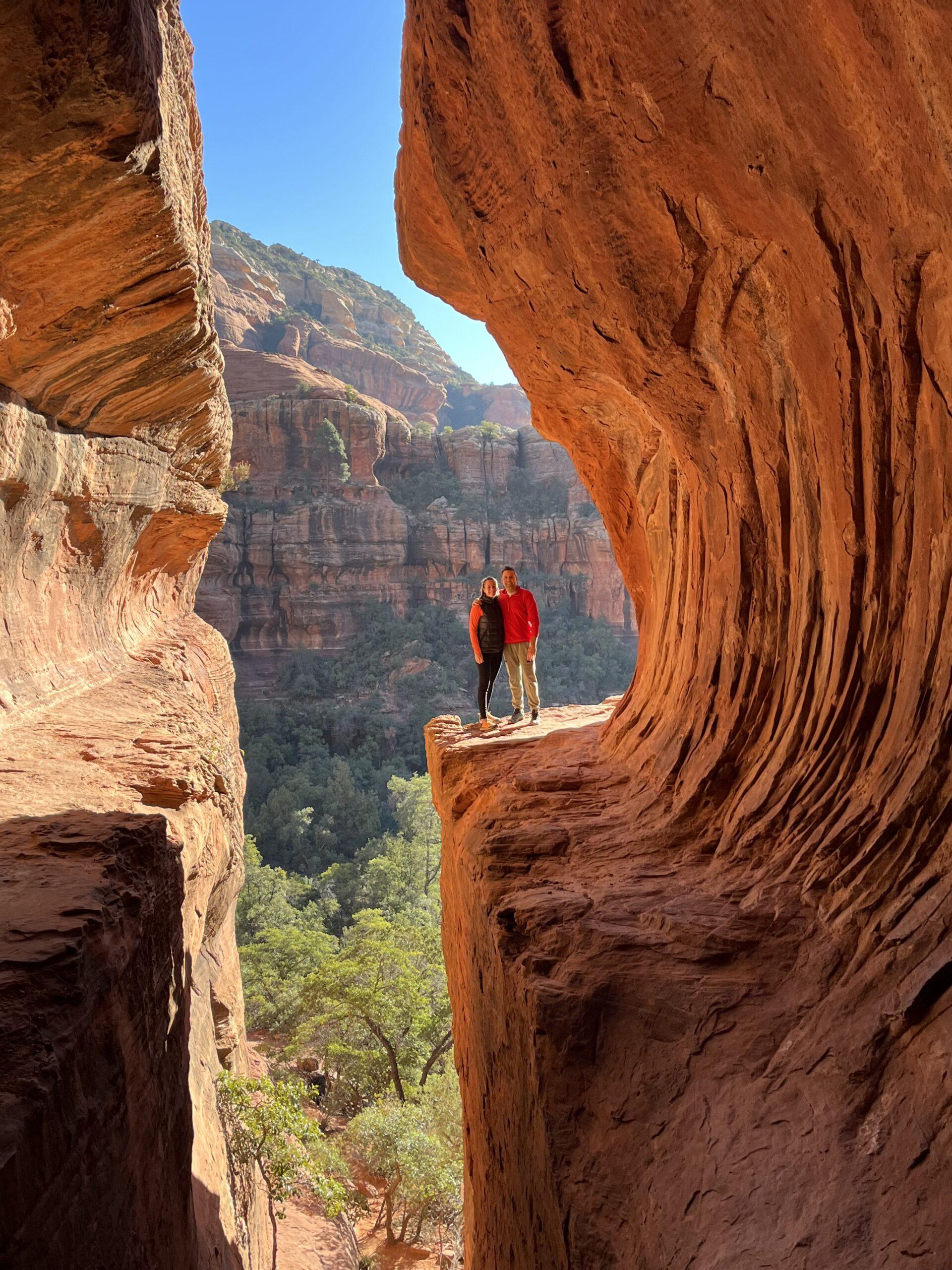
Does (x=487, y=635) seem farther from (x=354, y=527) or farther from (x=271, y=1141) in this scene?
(x=354, y=527)

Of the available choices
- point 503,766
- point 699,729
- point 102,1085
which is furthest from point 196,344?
point 102,1085

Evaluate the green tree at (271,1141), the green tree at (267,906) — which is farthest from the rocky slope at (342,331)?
the green tree at (271,1141)

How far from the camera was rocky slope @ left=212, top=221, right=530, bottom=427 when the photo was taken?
54469mm

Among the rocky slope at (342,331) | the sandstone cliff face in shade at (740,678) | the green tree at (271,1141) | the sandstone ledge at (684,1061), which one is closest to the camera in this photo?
the sandstone ledge at (684,1061)

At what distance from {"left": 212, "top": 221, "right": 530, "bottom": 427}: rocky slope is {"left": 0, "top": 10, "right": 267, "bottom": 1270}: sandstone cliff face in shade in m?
35.7

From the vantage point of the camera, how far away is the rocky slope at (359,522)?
37375 mm

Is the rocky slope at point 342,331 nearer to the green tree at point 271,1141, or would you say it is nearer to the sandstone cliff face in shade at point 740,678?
the green tree at point 271,1141

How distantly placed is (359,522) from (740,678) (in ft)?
116

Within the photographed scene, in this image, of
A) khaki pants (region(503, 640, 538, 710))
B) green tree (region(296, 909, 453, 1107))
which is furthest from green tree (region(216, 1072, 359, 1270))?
green tree (region(296, 909, 453, 1107))

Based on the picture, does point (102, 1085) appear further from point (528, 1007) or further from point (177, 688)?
point (177, 688)

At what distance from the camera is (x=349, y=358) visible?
199 ft

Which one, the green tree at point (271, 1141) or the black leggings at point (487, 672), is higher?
the black leggings at point (487, 672)

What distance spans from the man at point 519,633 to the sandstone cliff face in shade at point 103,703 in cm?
317

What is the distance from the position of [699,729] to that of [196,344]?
20.3 feet
